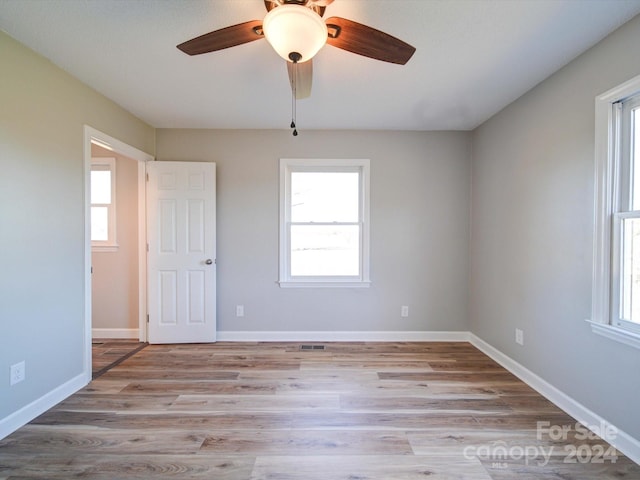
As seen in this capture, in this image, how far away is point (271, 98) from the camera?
8.57 ft

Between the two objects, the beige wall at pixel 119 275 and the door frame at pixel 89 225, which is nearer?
the door frame at pixel 89 225

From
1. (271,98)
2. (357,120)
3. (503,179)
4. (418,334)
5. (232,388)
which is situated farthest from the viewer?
(418,334)

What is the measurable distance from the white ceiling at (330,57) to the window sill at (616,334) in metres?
1.77

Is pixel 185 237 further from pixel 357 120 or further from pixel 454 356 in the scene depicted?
pixel 454 356

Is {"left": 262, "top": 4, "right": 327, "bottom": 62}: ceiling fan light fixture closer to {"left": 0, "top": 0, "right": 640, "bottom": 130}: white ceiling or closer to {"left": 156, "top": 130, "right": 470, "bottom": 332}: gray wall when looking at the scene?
{"left": 0, "top": 0, "right": 640, "bottom": 130}: white ceiling

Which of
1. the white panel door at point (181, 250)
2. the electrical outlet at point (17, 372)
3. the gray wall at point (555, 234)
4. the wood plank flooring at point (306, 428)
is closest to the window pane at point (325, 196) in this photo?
the white panel door at point (181, 250)

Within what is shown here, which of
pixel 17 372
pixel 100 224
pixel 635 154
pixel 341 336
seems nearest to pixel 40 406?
pixel 17 372

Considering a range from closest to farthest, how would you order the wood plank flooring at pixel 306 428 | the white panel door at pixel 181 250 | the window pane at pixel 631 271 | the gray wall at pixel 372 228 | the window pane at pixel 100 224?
1. the wood plank flooring at pixel 306 428
2. the window pane at pixel 631 271
3. the white panel door at pixel 181 250
4. the gray wall at pixel 372 228
5. the window pane at pixel 100 224

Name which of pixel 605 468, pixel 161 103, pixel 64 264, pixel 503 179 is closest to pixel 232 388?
pixel 64 264

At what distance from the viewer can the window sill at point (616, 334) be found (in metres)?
1.61

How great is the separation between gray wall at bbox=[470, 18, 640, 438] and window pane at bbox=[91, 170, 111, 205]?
4.34m

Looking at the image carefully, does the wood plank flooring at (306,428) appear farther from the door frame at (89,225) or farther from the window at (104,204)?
the window at (104,204)

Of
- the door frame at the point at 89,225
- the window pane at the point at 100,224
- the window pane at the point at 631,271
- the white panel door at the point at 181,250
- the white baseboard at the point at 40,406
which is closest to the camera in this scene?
the window pane at the point at 631,271

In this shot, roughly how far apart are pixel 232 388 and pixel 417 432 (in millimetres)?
1427
